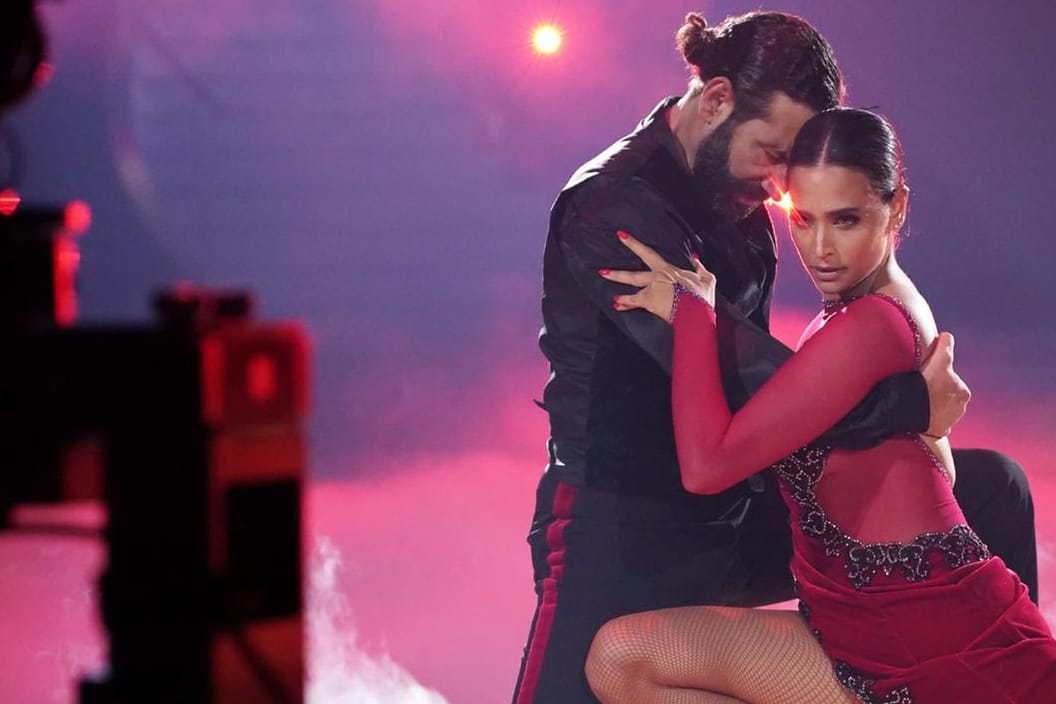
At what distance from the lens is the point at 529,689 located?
2.25 m

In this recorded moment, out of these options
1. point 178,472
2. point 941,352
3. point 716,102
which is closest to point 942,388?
point 941,352

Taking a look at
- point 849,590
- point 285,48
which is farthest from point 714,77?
point 849,590

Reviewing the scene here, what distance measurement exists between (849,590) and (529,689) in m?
0.65

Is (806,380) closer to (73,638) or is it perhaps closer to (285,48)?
(285,48)

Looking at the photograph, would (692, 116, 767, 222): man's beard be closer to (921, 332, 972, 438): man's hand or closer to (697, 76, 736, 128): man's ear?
(697, 76, 736, 128): man's ear

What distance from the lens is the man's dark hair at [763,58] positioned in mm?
2244

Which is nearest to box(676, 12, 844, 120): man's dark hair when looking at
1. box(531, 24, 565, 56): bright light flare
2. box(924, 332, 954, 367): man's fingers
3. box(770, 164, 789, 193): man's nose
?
box(770, 164, 789, 193): man's nose

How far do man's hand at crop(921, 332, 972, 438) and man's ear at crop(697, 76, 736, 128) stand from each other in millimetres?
619

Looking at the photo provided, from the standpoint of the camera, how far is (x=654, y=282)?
2.17 m

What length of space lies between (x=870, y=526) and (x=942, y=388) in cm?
37

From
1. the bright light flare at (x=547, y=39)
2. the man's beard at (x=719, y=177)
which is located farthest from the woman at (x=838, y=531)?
the bright light flare at (x=547, y=39)

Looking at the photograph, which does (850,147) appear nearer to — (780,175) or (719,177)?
(780,175)

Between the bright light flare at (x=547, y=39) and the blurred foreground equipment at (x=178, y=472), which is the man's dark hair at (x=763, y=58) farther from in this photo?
the blurred foreground equipment at (x=178, y=472)

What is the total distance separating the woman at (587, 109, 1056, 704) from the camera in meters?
2.04
